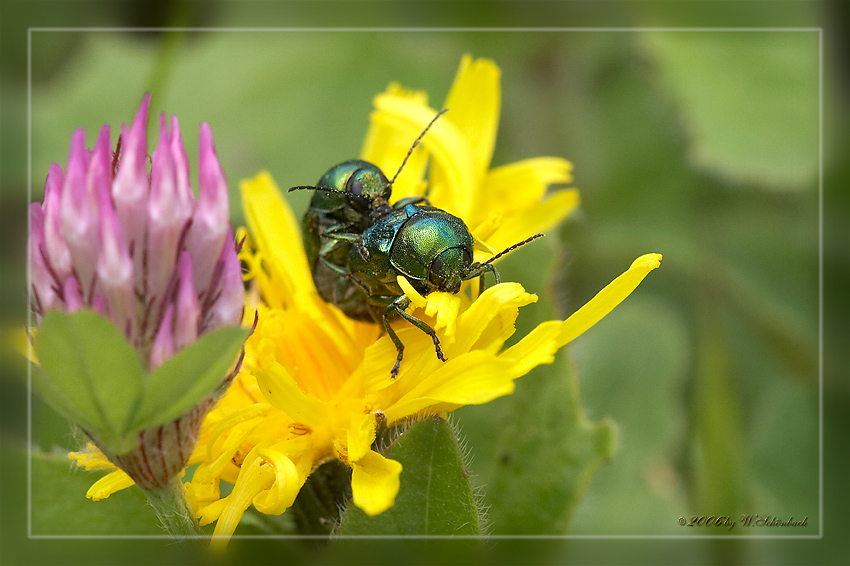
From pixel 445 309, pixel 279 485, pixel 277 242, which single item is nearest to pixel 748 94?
pixel 277 242

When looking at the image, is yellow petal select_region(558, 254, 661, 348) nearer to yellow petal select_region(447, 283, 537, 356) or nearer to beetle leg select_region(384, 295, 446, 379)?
yellow petal select_region(447, 283, 537, 356)

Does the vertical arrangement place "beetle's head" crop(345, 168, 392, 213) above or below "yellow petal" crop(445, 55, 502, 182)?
below

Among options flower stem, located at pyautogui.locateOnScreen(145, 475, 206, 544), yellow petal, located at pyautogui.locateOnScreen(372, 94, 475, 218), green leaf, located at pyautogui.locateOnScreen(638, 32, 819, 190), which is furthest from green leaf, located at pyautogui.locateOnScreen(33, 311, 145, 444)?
green leaf, located at pyautogui.locateOnScreen(638, 32, 819, 190)

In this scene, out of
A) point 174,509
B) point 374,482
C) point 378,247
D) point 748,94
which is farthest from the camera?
point 748,94

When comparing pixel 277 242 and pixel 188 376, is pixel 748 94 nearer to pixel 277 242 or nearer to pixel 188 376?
pixel 277 242

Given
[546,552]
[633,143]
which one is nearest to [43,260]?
[546,552]

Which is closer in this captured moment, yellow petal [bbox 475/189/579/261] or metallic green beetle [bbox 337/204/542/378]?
metallic green beetle [bbox 337/204/542/378]

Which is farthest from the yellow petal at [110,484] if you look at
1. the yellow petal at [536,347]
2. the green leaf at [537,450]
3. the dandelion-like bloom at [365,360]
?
the green leaf at [537,450]
